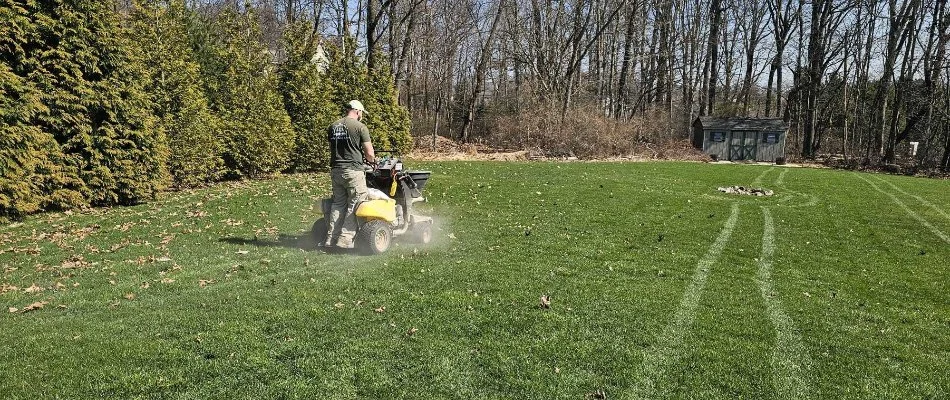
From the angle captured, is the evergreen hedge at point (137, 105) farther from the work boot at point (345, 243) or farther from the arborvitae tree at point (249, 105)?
the work boot at point (345, 243)

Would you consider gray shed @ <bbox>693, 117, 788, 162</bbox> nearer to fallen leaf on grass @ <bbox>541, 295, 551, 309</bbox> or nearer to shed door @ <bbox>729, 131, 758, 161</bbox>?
shed door @ <bbox>729, 131, 758, 161</bbox>

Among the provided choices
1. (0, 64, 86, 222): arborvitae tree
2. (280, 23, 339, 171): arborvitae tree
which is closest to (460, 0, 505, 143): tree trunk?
(280, 23, 339, 171): arborvitae tree

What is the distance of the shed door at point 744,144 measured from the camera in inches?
1396

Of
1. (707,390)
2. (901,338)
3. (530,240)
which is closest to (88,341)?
(707,390)

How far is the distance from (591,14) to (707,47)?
13.7m

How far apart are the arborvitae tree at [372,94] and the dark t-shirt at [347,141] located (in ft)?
38.9

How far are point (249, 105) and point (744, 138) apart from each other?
1216 inches

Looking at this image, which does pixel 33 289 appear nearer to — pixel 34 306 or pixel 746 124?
pixel 34 306

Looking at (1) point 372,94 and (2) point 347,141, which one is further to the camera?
(1) point 372,94

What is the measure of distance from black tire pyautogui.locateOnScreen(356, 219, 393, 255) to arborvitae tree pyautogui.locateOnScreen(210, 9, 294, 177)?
887 centimetres

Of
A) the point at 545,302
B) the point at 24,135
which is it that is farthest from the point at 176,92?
the point at 545,302

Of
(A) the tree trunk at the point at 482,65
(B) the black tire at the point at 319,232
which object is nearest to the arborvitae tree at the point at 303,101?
(B) the black tire at the point at 319,232

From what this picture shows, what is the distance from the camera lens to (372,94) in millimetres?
21875

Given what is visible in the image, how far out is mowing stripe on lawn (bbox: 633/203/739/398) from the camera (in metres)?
3.72
